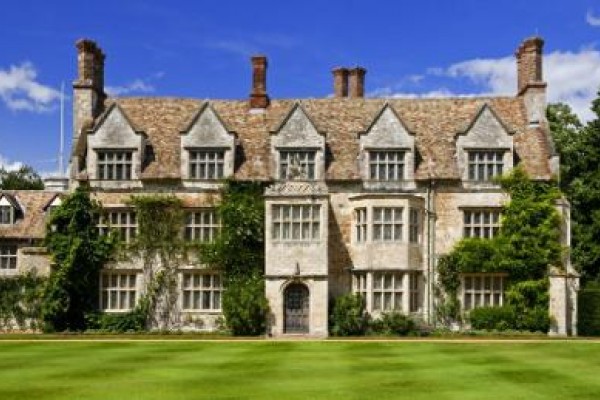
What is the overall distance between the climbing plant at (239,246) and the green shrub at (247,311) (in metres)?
0.04

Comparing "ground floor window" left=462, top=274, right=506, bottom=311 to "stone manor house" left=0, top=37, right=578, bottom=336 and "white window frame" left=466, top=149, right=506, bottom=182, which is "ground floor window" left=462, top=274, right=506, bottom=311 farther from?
"white window frame" left=466, top=149, right=506, bottom=182

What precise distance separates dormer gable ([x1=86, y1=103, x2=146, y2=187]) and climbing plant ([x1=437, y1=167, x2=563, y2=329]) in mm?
13530

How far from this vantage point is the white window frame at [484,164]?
33.8 meters

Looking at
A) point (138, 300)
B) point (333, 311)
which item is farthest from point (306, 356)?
point (138, 300)

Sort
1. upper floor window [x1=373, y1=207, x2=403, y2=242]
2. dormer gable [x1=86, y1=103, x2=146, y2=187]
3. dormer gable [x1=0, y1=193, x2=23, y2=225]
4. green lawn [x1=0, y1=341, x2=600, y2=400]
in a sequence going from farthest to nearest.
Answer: dormer gable [x1=0, y1=193, x2=23, y2=225] → dormer gable [x1=86, y1=103, x2=146, y2=187] → upper floor window [x1=373, y1=207, x2=403, y2=242] → green lawn [x1=0, y1=341, x2=600, y2=400]

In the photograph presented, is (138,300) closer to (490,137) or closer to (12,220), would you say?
(12,220)

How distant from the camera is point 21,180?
70938mm

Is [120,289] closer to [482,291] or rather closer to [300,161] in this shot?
[300,161]

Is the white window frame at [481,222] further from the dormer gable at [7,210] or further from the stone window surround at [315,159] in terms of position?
the dormer gable at [7,210]

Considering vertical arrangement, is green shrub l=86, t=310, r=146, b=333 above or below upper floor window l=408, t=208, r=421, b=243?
below

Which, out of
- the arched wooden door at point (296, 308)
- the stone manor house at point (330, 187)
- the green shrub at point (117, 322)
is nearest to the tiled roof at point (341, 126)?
the stone manor house at point (330, 187)

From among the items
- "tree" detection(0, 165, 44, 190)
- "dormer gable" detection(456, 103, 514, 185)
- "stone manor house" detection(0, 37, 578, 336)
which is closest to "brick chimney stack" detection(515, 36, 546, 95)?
"stone manor house" detection(0, 37, 578, 336)

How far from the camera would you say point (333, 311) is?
106 feet

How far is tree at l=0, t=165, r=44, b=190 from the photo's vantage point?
69.3 meters
